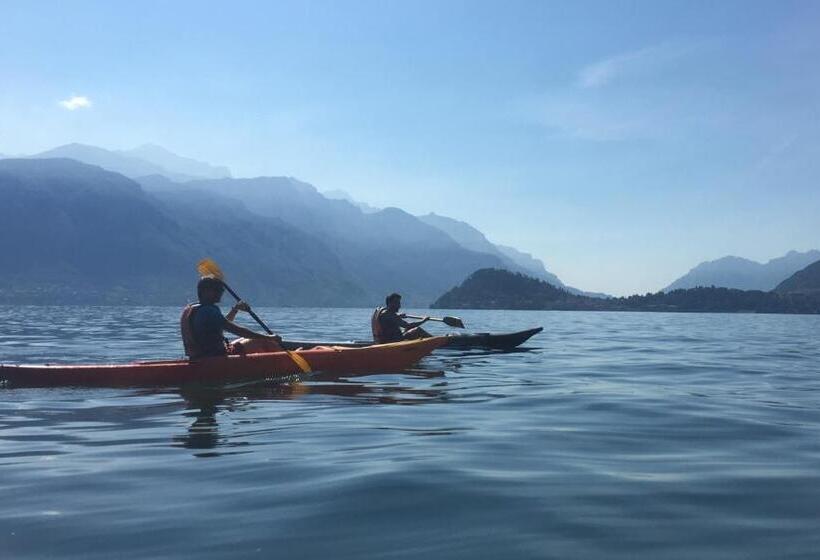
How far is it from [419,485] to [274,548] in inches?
69.1

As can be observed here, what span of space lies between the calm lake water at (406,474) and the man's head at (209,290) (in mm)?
1728

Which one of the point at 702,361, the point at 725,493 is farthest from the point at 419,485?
the point at 702,361

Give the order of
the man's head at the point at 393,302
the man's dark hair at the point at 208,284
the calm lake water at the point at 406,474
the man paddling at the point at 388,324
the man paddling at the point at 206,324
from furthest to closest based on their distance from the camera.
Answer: the man's head at the point at 393,302 → the man paddling at the point at 388,324 → the man paddling at the point at 206,324 → the man's dark hair at the point at 208,284 → the calm lake water at the point at 406,474

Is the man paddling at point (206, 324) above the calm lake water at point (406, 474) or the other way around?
above

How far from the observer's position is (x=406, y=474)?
20.6 ft

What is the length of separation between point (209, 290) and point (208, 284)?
114 mm

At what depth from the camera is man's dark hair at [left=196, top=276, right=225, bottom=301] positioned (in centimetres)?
1218

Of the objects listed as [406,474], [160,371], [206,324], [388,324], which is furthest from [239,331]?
[406,474]

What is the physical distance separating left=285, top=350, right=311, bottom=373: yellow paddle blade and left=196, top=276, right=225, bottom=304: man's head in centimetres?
197

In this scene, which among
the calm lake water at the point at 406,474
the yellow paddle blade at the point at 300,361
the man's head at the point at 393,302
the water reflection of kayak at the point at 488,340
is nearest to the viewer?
the calm lake water at the point at 406,474

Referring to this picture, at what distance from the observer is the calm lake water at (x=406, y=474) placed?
4.67 m

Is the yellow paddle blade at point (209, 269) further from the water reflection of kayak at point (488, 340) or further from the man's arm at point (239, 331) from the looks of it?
the water reflection of kayak at point (488, 340)

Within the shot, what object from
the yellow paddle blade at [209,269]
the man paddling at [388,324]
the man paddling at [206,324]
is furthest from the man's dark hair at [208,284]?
the man paddling at [388,324]

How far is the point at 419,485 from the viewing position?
593 centimetres
